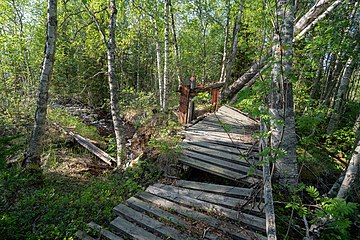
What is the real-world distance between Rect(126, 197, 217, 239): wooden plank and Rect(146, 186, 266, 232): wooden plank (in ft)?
1.09

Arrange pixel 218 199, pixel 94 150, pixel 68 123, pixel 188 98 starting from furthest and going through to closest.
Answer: pixel 68 123 < pixel 94 150 < pixel 188 98 < pixel 218 199

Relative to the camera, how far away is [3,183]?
10.4 ft

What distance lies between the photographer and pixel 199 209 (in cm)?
331

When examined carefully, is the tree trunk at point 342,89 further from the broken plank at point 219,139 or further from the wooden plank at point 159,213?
the wooden plank at point 159,213

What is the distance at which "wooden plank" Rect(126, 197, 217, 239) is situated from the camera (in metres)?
2.85

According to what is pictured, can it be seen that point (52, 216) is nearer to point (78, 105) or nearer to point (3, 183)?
point (3, 183)

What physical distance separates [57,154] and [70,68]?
9.29 m

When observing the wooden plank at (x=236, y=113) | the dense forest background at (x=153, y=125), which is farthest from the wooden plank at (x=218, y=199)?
the wooden plank at (x=236, y=113)

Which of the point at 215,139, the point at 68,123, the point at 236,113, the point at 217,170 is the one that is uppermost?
the point at 236,113

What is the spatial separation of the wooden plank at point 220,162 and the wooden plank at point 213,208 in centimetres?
100

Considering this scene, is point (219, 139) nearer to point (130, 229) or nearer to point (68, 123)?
point (130, 229)

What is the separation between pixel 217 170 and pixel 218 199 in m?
0.71

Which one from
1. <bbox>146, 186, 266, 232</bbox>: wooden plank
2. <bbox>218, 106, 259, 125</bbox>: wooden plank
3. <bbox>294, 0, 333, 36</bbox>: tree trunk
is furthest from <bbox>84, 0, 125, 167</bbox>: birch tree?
<bbox>294, 0, 333, 36</bbox>: tree trunk

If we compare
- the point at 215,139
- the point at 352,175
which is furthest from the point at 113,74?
the point at 352,175
